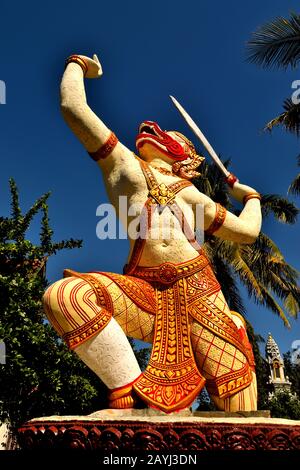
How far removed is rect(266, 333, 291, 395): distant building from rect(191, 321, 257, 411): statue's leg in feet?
84.9

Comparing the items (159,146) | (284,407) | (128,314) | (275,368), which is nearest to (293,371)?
(275,368)

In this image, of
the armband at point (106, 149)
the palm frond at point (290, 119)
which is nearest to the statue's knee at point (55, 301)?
the armband at point (106, 149)

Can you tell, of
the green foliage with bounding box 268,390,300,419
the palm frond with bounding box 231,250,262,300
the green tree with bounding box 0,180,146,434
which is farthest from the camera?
Result: the green foliage with bounding box 268,390,300,419

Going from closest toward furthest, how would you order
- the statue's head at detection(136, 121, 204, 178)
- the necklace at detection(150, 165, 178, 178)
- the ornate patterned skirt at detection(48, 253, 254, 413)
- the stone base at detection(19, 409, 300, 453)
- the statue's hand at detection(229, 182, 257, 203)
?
the stone base at detection(19, 409, 300, 453) → the ornate patterned skirt at detection(48, 253, 254, 413) → the necklace at detection(150, 165, 178, 178) → the statue's head at detection(136, 121, 204, 178) → the statue's hand at detection(229, 182, 257, 203)

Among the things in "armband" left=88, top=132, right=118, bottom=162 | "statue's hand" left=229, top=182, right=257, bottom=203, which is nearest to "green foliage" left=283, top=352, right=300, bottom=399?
"statue's hand" left=229, top=182, right=257, bottom=203

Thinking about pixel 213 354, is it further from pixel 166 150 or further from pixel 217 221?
pixel 166 150

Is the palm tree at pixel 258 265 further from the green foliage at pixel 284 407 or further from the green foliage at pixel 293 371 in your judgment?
the green foliage at pixel 293 371

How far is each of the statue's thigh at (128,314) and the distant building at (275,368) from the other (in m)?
26.1

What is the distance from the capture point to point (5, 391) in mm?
7102

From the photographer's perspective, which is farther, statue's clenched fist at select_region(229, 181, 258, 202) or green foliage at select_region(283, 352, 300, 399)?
green foliage at select_region(283, 352, 300, 399)

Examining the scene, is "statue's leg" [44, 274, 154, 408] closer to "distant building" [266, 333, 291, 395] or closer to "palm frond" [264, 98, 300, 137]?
"palm frond" [264, 98, 300, 137]

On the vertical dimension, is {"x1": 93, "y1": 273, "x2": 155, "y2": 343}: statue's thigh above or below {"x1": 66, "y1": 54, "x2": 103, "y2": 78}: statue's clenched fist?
below

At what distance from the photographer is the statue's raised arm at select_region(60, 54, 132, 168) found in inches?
145

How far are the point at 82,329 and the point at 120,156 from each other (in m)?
1.54
